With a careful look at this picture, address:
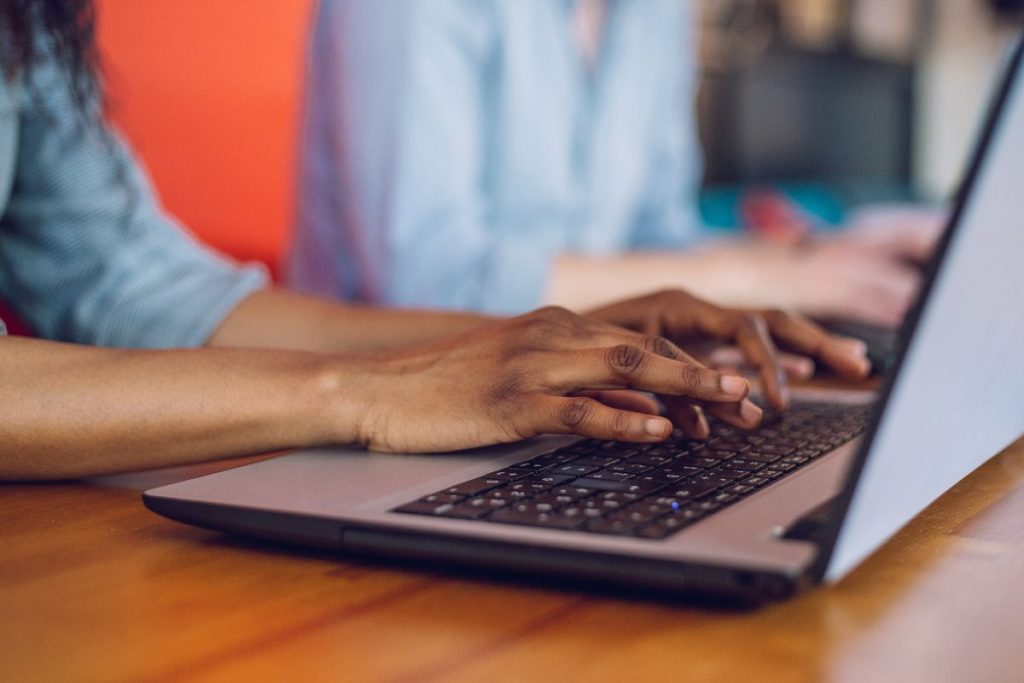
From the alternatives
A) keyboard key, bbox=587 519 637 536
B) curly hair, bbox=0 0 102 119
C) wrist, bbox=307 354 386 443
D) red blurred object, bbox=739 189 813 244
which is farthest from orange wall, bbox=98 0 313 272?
red blurred object, bbox=739 189 813 244

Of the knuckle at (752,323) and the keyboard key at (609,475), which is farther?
the knuckle at (752,323)

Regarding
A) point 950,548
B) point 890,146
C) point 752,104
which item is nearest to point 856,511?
point 950,548

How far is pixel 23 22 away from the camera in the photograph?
86cm

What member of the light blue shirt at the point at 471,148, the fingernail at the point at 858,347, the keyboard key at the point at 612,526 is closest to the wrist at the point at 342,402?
the keyboard key at the point at 612,526

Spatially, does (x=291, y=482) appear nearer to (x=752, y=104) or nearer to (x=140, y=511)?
(x=140, y=511)

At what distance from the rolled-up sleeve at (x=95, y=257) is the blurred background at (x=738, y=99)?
1.18 feet

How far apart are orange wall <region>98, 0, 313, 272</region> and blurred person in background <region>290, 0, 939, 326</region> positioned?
191 millimetres

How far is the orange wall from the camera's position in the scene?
1.53m

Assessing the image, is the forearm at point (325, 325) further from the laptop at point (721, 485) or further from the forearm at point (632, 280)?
the forearm at point (632, 280)

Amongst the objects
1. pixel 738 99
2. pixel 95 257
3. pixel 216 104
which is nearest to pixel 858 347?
pixel 95 257

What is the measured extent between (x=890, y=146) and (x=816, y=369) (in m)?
4.78

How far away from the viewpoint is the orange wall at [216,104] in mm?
1534

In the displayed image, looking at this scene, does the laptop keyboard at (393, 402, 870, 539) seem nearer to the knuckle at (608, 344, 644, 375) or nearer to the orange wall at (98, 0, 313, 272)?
the knuckle at (608, 344, 644, 375)

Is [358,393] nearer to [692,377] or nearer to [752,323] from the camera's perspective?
[692,377]
